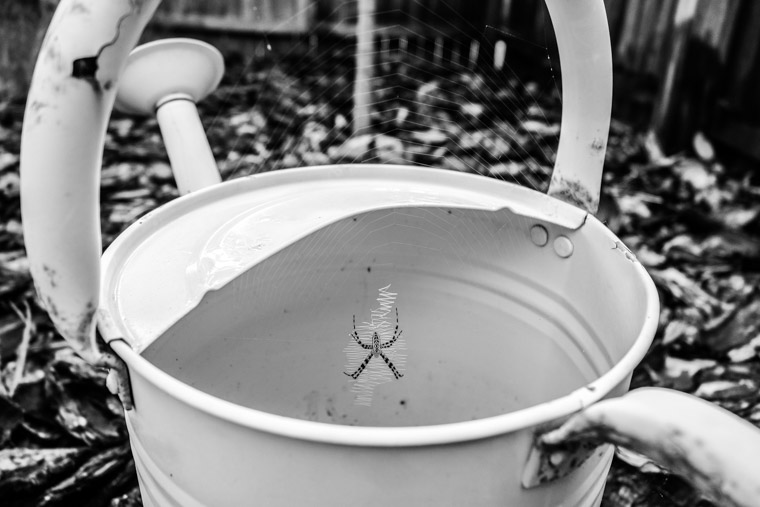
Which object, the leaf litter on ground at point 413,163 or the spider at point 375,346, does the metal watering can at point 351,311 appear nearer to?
the spider at point 375,346

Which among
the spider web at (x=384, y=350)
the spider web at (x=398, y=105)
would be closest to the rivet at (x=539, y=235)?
the spider web at (x=384, y=350)

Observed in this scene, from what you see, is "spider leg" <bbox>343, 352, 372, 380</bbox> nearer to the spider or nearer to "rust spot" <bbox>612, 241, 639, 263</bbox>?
the spider

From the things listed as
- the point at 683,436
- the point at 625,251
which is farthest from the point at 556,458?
the point at 625,251

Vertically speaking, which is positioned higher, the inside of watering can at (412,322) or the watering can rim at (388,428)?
the watering can rim at (388,428)

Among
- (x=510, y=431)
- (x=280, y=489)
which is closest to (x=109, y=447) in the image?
(x=280, y=489)

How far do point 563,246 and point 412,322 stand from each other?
0.29 m

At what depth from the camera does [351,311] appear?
97 centimetres

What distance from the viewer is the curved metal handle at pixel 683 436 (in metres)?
0.37

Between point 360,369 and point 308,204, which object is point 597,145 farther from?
point 360,369

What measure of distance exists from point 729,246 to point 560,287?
146cm

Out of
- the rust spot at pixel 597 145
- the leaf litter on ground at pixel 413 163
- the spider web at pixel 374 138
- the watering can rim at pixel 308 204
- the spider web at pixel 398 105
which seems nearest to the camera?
the watering can rim at pixel 308 204

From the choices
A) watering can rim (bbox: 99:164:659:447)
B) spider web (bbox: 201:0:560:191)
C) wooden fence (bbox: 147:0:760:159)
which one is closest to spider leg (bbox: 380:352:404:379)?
watering can rim (bbox: 99:164:659:447)

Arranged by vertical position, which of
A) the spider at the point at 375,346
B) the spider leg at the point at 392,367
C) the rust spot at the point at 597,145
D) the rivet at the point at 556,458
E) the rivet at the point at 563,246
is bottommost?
the spider leg at the point at 392,367

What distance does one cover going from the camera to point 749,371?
1459 millimetres
